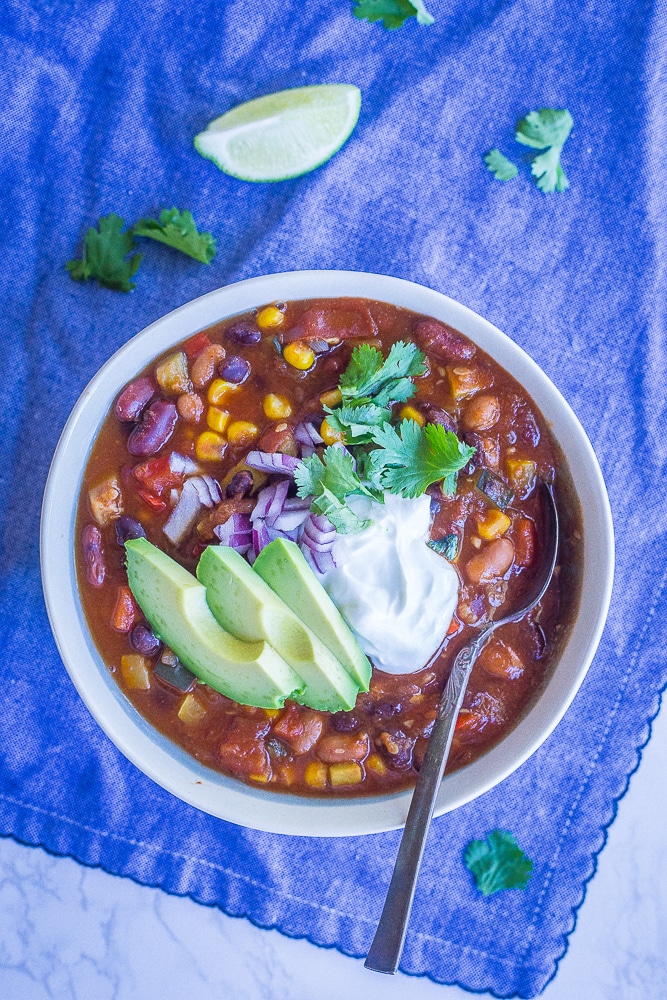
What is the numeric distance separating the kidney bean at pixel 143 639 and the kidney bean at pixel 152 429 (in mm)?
631

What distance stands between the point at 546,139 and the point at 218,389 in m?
1.75

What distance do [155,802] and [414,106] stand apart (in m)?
3.08

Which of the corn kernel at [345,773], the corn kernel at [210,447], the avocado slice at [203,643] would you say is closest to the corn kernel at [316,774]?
the corn kernel at [345,773]

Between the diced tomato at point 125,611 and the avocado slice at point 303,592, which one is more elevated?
the avocado slice at point 303,592

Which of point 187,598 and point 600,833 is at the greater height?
point 187,598

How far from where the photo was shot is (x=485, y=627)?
10.2 feet

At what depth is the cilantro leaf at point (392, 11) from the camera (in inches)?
134

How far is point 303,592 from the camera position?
267 cm

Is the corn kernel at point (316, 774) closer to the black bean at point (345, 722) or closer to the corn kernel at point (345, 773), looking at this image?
the corn kernel at point (345, 773)

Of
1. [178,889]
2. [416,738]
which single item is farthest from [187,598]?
[178,889]

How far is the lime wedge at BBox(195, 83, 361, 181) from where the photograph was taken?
11.0ft

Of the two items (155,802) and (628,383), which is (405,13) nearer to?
(628,383)

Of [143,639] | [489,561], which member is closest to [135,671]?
[143,639]

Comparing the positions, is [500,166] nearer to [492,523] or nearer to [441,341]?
[441,341]
